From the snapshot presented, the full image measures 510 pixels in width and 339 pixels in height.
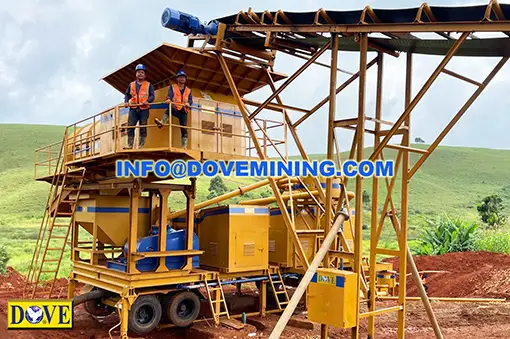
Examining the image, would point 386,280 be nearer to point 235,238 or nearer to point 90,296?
point 235,238

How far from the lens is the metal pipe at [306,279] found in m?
6.67

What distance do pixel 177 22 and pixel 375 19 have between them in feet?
14.6

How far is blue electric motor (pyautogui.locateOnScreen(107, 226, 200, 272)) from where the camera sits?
1163 cm

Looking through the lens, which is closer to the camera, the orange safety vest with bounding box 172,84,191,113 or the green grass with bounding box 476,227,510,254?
the orange safety vest with bounding box 172,84,191,113

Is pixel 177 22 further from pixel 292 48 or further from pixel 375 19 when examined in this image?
pixel 375 19

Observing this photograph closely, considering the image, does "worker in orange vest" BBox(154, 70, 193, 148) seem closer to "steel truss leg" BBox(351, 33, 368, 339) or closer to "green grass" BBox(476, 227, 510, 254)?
"steel truss leg" BBox(351, 33, 368, 339)

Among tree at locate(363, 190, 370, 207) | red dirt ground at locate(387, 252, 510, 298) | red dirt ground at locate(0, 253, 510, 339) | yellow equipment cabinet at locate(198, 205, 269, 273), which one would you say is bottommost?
red dirt ground at locate(0, 253, 510, 339)

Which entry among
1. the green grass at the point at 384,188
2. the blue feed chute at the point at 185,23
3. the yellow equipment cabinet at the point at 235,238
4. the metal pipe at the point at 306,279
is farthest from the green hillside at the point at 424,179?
the metal pipe at the point at 306,279

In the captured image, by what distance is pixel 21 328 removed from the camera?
37.9ft

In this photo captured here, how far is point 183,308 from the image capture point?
39.8 ft

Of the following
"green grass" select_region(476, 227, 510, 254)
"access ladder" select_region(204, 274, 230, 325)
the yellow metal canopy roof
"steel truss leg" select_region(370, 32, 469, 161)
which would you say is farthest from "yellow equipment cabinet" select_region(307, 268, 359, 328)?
"green grass" select_region(476, 227, 510, 254)

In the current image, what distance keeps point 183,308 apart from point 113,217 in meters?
Answer: 2.80

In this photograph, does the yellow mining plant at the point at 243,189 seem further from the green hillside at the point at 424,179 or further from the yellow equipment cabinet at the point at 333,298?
the green hillside at the point at 424,179

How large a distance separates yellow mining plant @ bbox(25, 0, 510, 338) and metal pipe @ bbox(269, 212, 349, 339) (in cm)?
2
